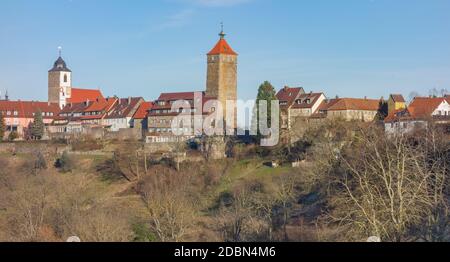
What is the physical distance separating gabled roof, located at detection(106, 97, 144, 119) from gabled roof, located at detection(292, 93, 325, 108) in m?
15.1

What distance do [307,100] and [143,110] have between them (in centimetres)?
1488

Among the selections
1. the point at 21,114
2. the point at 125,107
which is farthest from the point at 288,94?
the point at 21,114

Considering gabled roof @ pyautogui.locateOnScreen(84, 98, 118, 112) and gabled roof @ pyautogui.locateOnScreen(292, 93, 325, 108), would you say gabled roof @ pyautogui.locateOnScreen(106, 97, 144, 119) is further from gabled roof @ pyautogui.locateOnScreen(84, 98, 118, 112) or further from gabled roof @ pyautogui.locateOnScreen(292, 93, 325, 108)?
gabled roof @ pyautogui.locateOnScreen(292, 93, 325, 108)

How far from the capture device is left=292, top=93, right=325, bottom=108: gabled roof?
178 ft

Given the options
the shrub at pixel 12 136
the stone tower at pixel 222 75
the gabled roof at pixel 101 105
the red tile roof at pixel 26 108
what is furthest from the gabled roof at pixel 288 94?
the red tile roof at pixel 26 108

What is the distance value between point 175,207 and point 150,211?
12.3 feet

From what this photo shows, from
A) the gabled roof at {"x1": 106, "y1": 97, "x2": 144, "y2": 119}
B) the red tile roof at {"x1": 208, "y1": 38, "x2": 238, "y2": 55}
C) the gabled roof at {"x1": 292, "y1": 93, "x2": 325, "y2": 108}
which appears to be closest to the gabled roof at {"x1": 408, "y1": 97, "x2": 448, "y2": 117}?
the gabled roof at {"x1": 292, "y1": 93, "x2": 325, "y2": 108}

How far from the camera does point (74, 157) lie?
4819 cm

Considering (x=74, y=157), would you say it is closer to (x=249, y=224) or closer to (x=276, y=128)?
(x=276, y=128)

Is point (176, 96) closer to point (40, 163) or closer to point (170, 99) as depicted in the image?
point (170, 99)

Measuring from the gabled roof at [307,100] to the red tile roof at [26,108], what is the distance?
82.6 feet

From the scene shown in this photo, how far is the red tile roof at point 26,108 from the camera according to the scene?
6769 cm
